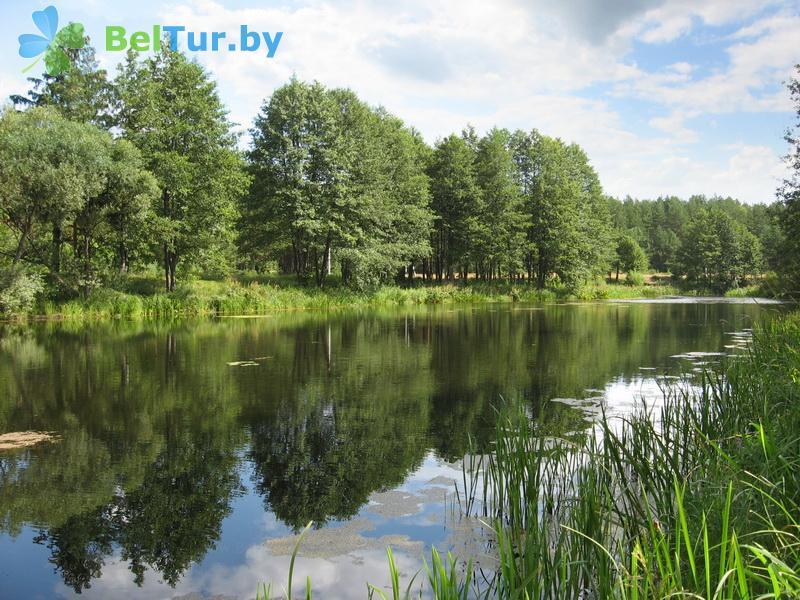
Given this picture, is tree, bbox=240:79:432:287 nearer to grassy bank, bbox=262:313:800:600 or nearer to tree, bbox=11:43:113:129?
tree, bbox=11:43:113:129

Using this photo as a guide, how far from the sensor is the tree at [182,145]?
3456 cm

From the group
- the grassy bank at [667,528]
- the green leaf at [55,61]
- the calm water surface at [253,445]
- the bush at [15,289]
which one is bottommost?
the calm water surface at [253,445]

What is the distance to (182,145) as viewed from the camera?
36125 millimetres

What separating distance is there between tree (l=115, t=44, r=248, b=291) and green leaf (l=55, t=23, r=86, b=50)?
19.8 ft

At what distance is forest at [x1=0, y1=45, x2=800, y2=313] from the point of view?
Answer: 92.3 ft

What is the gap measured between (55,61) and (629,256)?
72670 millimetres

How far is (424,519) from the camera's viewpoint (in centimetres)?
669

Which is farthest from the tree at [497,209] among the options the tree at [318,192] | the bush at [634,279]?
the bush at [634,279]

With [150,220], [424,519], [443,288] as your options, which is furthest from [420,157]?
[424,519]

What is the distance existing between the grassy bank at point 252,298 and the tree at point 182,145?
258 centimetres

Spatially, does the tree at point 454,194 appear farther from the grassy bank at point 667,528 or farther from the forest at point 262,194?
the grassy bank at point 667,528

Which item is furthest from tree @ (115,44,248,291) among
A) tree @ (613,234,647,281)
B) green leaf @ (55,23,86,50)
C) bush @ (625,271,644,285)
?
tree @ (613,234,647,281)

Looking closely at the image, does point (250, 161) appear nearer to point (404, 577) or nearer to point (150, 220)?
point (150, 220)

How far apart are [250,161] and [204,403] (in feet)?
114
